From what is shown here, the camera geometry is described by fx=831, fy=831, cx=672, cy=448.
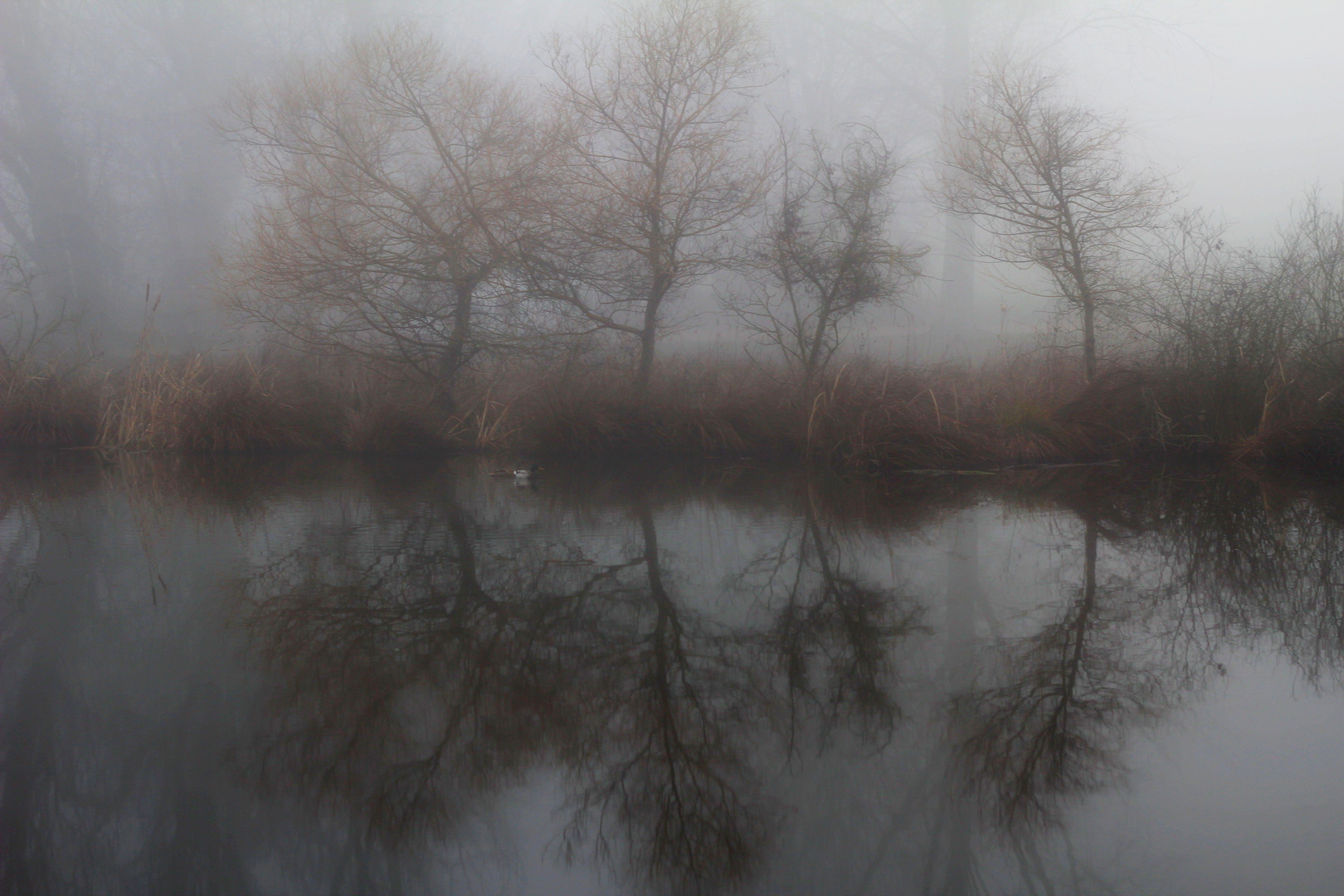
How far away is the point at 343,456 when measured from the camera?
9758mm

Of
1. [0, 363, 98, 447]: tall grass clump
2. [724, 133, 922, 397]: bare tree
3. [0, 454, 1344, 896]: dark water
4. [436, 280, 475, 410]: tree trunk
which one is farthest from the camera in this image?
[0, 363, 98, 447]: tall grass clump

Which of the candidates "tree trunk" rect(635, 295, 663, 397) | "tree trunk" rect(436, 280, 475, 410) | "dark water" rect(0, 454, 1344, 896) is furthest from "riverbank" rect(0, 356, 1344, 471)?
"dark water" rect(0, 454, 1344, 896)

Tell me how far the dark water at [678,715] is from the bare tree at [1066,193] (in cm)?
577

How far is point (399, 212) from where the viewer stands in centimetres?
1009

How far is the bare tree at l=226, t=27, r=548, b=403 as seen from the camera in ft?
32.2

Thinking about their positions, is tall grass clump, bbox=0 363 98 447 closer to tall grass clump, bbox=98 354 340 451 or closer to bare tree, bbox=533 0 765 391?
tall grass clump, bbox=98 354 340 451

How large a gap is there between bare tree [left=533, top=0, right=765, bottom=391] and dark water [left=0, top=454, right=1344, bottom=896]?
5.93 m

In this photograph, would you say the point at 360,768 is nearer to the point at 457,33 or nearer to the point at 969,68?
the point at 969,68

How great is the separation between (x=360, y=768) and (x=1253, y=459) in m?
8.58

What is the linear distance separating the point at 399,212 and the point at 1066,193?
25.2ft

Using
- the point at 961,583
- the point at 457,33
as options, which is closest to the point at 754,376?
the point at 961,583

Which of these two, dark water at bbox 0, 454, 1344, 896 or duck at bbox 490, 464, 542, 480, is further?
duck at bbox 490, 464, 542, 480

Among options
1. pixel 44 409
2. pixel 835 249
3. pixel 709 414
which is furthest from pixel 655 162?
pixel 44 409

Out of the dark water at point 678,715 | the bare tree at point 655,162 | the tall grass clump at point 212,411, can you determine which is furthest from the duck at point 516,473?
the tall grass clump at point 212,411
